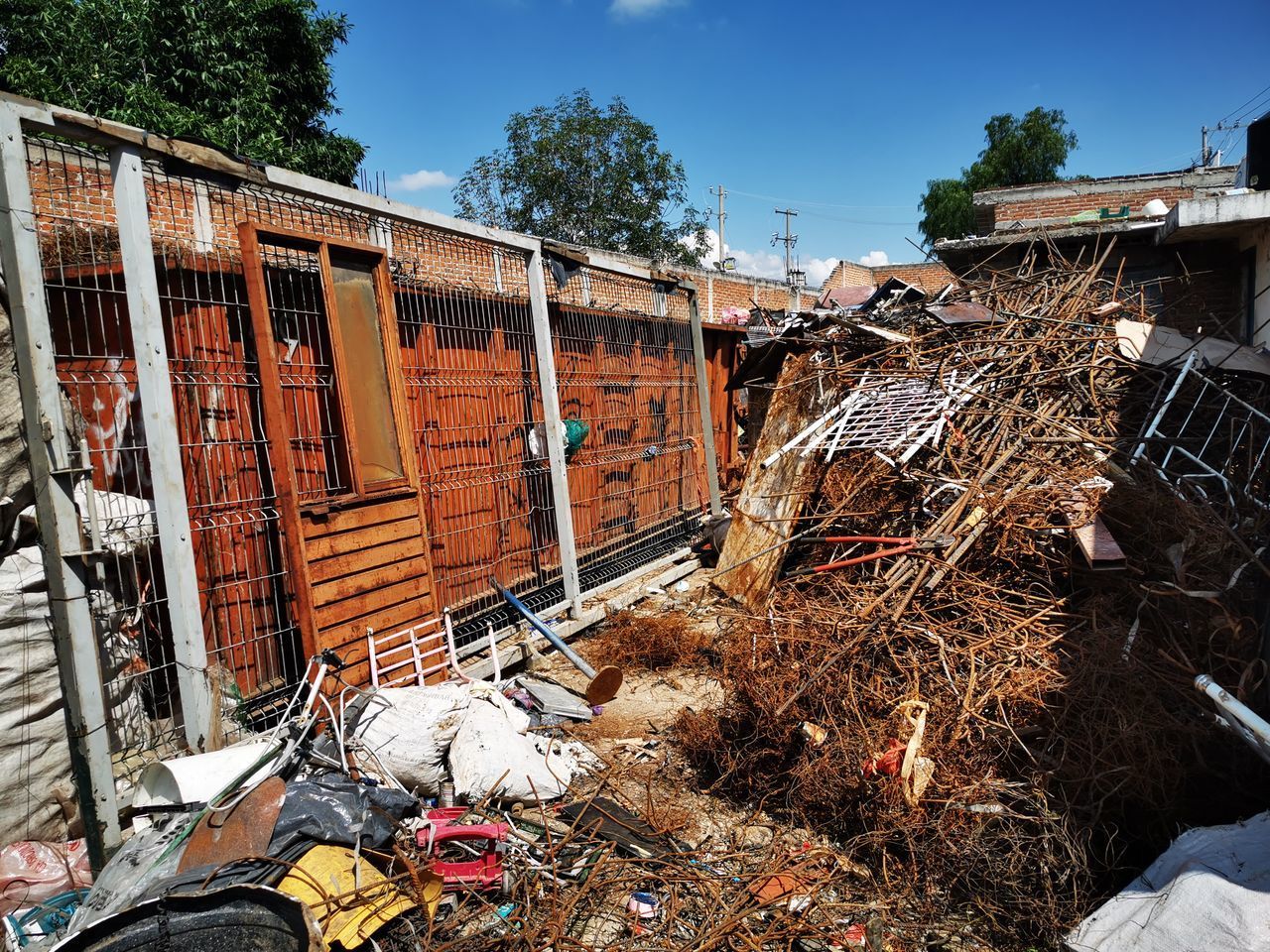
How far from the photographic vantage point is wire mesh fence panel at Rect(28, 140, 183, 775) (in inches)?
114

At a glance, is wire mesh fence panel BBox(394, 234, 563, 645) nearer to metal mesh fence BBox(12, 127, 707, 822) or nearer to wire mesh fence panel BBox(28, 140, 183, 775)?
metal mesh fence BBox(12, 127, 707, 822)

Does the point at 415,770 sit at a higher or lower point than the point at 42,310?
lower

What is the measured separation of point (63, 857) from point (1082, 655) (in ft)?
14.1

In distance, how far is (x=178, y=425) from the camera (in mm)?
3309

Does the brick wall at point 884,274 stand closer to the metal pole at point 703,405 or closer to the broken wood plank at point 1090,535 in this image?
the metal pole at point 703,405

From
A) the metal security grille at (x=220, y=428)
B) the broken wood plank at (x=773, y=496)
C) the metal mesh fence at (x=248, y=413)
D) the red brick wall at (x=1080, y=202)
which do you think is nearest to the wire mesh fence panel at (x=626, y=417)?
the metal mesh fence at (x=248, y=413)

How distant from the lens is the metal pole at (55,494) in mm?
2670

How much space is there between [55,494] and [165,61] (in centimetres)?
1271

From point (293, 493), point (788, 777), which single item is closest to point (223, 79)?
point (293, 493)

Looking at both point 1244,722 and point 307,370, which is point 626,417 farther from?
point 1244,722

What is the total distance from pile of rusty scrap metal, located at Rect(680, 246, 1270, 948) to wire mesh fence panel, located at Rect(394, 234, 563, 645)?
1.72 meters

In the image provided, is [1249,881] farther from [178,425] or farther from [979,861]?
[178,425]

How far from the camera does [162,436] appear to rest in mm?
3047

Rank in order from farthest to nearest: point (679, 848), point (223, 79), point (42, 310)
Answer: point (223, 79) < point (679, 848) < point (42, 310)
